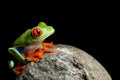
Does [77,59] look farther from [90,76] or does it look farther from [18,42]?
[18,42]

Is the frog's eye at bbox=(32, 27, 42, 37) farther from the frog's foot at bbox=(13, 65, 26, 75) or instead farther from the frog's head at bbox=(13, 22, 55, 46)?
the frog's foot at bbox=(13, 65, 26, 75)

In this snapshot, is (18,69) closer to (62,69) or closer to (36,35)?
(36,35)

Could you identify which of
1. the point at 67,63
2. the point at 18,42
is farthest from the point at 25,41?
the point at 67,63

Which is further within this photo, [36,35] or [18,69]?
[18,69]

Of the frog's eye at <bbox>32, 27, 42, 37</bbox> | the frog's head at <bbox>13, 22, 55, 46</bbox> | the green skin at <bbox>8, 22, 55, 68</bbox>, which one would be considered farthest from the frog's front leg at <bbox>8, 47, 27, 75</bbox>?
the frog's eye at <bbox>32, 27, 42, 37</bbox>

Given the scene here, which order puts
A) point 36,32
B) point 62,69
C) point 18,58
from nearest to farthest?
point 62,69
point 36,32
point 18,58

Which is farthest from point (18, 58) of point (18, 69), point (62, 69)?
point (62, 69)
